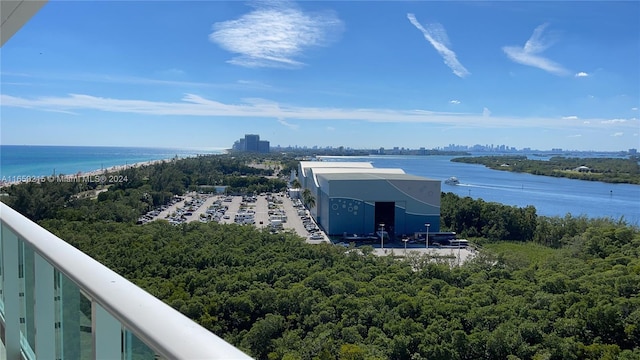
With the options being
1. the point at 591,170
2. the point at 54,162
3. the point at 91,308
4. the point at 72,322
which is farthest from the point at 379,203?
the point at 54,162

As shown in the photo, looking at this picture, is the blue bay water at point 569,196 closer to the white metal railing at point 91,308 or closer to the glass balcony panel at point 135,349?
the white metal railing at point 91,308

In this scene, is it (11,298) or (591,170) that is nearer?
(11,298)

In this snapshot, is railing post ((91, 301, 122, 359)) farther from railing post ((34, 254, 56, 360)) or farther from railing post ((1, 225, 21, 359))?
railing post ((1, 225, 21, 359))

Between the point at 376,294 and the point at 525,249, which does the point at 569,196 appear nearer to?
Result: the point at 525,249

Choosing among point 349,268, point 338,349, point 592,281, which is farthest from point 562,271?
point 338,349

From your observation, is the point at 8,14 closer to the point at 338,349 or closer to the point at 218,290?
the point at 338,349

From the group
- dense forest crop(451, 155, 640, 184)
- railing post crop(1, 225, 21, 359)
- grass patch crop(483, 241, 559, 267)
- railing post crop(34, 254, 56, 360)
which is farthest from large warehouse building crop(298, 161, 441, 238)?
dense forest crop(451, 155, 640, 184)

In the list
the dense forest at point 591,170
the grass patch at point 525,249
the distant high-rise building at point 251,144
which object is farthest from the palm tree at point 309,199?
the distant high-rise building at point 251,144
